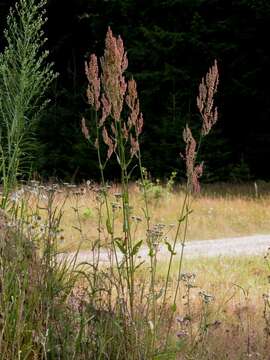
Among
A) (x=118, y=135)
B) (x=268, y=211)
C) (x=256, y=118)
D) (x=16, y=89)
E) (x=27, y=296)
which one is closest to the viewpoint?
(x=118, y=135)

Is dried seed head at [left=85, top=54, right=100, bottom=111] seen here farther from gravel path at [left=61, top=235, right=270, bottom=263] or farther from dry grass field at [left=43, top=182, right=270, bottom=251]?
dry grass field at [left=43, top=182, right=270, bottom=251]

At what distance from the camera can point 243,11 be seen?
17.3 m

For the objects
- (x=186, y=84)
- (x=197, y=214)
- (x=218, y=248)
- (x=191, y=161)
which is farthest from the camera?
→ (x=186, y=84)

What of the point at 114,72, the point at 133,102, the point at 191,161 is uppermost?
the point at 114,72

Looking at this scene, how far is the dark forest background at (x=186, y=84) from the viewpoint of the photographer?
1739 centimetres

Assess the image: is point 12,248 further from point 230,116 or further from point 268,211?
point 230,116

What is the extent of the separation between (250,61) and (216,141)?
232 centimetres

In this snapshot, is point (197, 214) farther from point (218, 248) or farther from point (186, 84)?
point (186, 84)

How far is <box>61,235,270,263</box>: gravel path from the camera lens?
305 inches

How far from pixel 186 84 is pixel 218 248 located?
34.9 feet

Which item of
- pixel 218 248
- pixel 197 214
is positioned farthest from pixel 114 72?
pixel 197 214

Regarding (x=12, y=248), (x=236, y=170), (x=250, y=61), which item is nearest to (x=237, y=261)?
(x=12, y=248)

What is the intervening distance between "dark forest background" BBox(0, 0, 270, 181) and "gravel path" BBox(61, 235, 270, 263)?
7.87 meters

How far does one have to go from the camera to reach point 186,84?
18.4 m
